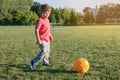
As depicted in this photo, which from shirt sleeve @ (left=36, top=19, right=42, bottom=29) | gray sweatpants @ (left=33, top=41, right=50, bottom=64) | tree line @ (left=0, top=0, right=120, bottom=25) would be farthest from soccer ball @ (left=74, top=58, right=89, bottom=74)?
tree line @ (left=0, top=0, right=120, bottom=25)

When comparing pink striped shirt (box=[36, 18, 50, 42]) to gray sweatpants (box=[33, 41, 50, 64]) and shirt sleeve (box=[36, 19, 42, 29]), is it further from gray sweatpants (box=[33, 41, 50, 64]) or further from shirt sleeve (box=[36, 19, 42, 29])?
gray sweatpants (box=[33, 41, 50, 64])

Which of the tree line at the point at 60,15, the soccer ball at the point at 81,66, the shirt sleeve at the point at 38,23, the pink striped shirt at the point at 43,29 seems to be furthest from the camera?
Result: the tree line at the point at 60,15

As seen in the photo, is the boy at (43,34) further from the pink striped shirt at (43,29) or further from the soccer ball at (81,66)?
the soccer ball at (81,66)

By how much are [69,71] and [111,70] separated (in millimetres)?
1027

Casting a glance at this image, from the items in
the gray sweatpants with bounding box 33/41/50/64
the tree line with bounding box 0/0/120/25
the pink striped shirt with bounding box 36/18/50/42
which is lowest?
the tree line with bounding box 0/0/120/25

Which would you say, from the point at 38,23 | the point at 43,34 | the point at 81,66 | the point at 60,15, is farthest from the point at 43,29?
the point at 60,15

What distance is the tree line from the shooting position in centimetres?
8119

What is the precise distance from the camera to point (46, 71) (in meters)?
6.55

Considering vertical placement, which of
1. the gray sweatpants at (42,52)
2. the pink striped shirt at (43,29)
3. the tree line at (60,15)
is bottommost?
the tree line at (60,15)

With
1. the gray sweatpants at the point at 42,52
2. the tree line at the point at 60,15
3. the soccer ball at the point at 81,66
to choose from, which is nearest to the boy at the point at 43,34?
the gray sweatpants at the point at 42,52

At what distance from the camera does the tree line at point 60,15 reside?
8119 centimetres

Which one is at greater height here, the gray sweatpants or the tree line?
the gray sweatpants

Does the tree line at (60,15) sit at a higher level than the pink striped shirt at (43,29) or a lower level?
lower

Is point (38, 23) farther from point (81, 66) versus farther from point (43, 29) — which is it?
point (81, 66)
